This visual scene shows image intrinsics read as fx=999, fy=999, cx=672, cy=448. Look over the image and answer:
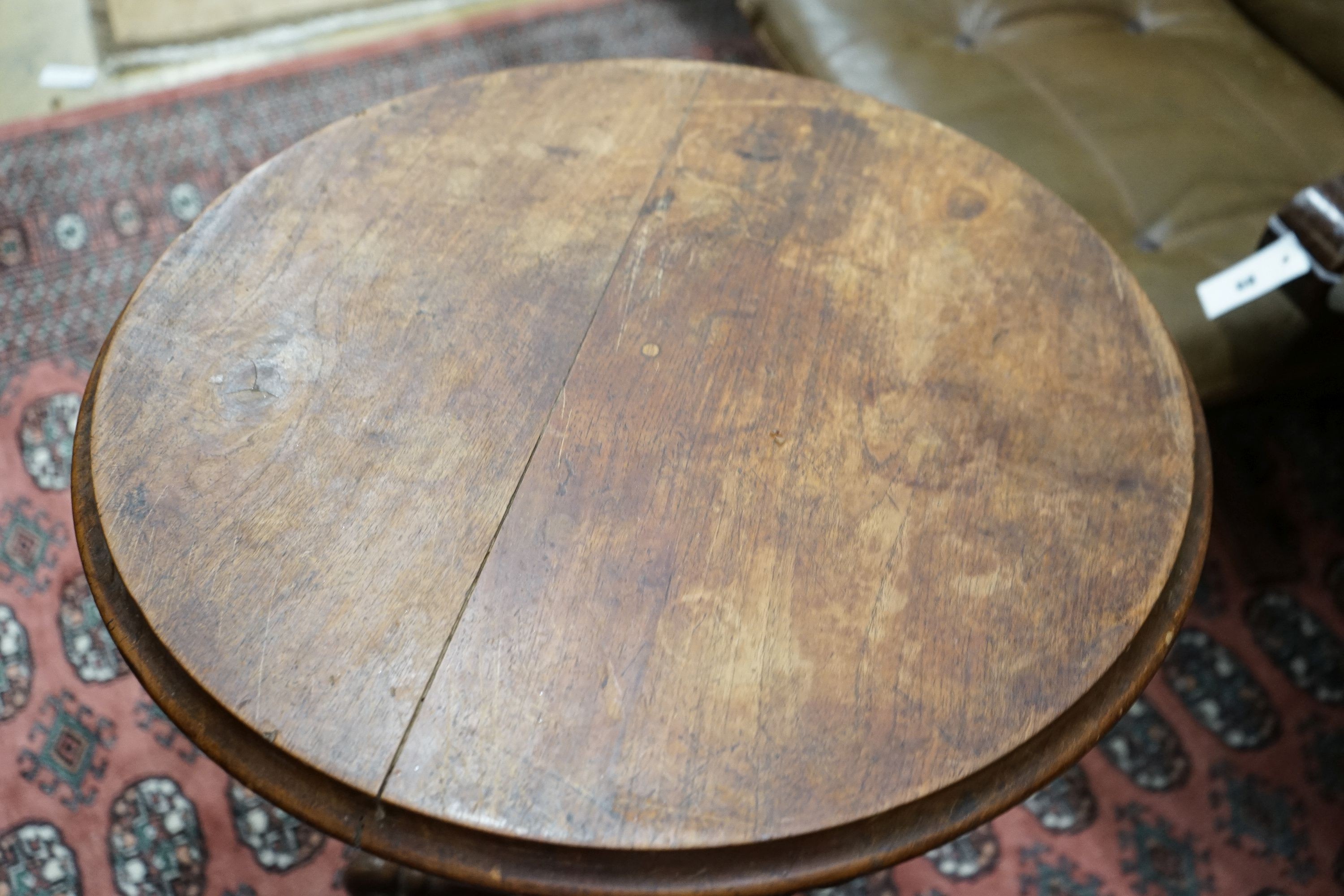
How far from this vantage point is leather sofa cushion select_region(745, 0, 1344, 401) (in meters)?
1.12

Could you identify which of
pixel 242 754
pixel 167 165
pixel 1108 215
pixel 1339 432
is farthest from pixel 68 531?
pixel 1339 432

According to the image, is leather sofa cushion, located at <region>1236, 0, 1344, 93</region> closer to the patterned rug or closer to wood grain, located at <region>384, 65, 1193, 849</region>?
the patterned rug

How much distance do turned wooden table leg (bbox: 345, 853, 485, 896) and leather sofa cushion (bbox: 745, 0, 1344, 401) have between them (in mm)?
958

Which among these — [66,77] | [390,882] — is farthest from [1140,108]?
[66,77]

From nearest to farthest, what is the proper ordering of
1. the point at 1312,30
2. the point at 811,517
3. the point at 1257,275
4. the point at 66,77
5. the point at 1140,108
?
the point at 811,517 → the point at 1257,275 → the point at 1140,108 → the point at 1312,30 → the point at 66,77

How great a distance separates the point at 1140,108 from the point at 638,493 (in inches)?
38.2

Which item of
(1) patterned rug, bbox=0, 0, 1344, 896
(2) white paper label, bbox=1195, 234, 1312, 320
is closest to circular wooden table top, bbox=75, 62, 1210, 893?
(2) white paper label, bbox=1195, 234, 1312, 320

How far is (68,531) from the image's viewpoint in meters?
1.34

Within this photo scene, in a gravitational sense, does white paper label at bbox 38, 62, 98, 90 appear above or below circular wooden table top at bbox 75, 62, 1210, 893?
below

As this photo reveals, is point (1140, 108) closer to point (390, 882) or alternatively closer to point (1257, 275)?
point (1257, 275)

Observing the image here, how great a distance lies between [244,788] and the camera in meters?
1.08

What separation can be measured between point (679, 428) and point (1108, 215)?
2.31 ft

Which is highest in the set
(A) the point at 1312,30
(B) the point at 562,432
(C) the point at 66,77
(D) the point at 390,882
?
(A) the point at 1312,30

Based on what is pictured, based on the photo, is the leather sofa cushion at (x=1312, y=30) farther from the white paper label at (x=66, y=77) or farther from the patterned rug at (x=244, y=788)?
the white paper label at (x=66, y=77)
